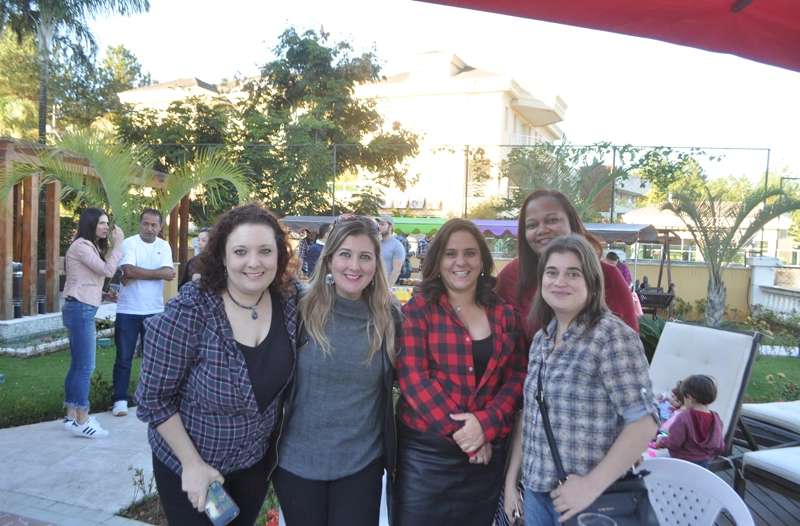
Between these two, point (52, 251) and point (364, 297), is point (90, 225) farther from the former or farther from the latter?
point (52, 251)

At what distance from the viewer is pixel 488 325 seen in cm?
241

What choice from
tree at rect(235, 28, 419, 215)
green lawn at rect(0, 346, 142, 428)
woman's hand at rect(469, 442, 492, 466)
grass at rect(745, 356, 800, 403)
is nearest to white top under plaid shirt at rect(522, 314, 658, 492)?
woman's hand at rect(469, 442, 492, 466)

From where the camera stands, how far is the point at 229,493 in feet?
7.43

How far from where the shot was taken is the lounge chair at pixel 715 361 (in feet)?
13.1

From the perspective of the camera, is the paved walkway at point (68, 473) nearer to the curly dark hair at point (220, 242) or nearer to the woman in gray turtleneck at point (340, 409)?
the woman in gray turtleneck at point (340, 409)

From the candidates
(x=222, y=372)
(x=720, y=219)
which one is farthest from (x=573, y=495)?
(x=720, y=219)

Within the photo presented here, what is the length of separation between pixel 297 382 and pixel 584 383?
43.3 inches

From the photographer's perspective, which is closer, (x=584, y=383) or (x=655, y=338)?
(x=584, y=383)

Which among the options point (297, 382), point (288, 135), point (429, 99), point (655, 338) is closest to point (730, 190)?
point (655, 338)

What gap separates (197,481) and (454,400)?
1007 mm

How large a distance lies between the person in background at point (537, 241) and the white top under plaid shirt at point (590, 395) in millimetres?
502

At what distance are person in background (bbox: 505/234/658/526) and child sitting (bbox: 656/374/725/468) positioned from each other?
65.5 inches

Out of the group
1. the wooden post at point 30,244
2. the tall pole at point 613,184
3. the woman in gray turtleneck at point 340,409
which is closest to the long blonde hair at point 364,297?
the woman in gray turtleneck at point 340,409

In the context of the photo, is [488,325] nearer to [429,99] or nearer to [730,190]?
[730,190]
